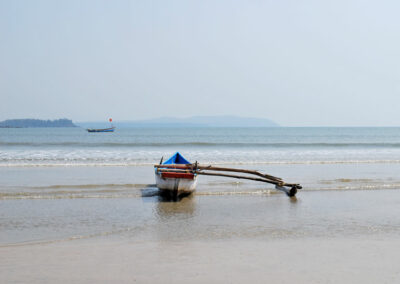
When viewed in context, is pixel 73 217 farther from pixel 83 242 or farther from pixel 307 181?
pixel 307 181

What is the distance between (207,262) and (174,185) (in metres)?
6.69

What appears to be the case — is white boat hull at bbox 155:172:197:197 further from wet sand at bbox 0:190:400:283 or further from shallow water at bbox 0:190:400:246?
wet sand at bbox 0:190:400:283

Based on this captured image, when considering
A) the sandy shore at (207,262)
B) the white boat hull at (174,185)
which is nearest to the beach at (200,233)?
the sandy shore at (207,262)

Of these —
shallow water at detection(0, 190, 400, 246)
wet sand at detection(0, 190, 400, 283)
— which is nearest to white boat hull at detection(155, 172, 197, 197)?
shallow water at detection(0, 190, 400, 246)

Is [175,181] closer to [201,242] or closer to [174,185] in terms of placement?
[174,185]

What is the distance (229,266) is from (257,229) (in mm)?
2824

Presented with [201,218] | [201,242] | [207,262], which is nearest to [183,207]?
[201,218]

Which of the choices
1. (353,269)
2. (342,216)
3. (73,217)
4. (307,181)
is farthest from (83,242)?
(307,181)

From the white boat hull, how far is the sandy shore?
537 cm

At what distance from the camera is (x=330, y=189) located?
53.8ft

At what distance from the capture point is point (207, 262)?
752cm

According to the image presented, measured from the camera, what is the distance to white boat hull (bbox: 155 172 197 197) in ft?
46.3

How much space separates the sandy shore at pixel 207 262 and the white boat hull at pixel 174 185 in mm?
5375

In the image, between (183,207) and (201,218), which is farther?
(183,207)
